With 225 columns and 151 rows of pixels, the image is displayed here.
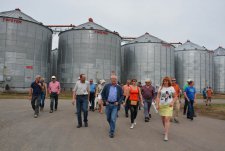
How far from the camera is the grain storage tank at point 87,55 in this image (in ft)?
124

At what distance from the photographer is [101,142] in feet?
21.4

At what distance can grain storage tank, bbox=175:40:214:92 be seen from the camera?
165 feet

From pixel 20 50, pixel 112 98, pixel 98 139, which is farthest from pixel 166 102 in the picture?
pixel 20 50

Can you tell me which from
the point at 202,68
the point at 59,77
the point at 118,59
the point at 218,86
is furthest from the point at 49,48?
the point at 218,86

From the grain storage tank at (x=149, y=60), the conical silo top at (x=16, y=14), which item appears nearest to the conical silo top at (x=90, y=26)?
the conical silo top at (x=16, y=14)

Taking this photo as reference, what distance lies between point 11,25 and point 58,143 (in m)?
32.4

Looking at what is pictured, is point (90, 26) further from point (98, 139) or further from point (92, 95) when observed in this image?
point (98, 139)

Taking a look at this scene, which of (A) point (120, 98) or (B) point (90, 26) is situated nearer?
(A) point (120, 98)

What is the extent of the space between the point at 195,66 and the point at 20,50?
33.2 m

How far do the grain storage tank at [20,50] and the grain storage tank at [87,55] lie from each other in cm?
352

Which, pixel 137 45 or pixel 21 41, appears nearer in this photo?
pixel 21 41

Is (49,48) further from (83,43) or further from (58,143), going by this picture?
(58,143)

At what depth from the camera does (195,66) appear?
50719mm

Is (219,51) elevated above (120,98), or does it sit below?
above
